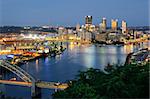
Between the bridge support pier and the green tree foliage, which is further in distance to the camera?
the bridge support pier

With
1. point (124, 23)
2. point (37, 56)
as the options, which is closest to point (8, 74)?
point (37, 56)

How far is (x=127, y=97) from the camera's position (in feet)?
6.35

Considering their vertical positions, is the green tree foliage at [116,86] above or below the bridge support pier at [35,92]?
above

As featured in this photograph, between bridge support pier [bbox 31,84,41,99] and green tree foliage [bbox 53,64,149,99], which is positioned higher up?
green tree foliage [bbox 53,64,149,99]

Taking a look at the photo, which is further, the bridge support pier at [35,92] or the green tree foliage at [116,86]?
the bridge support pier at [35,92]

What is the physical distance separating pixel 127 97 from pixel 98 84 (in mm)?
286

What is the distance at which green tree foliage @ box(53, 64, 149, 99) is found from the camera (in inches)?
76.5

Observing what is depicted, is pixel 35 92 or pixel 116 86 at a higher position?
pixel 116 86

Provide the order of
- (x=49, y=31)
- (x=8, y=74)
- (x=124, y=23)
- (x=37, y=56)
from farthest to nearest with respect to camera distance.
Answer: (x=49, y=31) → (x=124, y=23) → (x=37, y=56) → (x=8, y=74)

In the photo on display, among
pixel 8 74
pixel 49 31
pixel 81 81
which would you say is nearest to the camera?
pixel 81 81

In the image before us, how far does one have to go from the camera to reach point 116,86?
1994 mm

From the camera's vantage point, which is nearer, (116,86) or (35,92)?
(116,86)

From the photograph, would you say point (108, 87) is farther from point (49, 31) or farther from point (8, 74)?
point (49, 31)

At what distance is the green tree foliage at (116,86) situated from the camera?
6.38 ft
